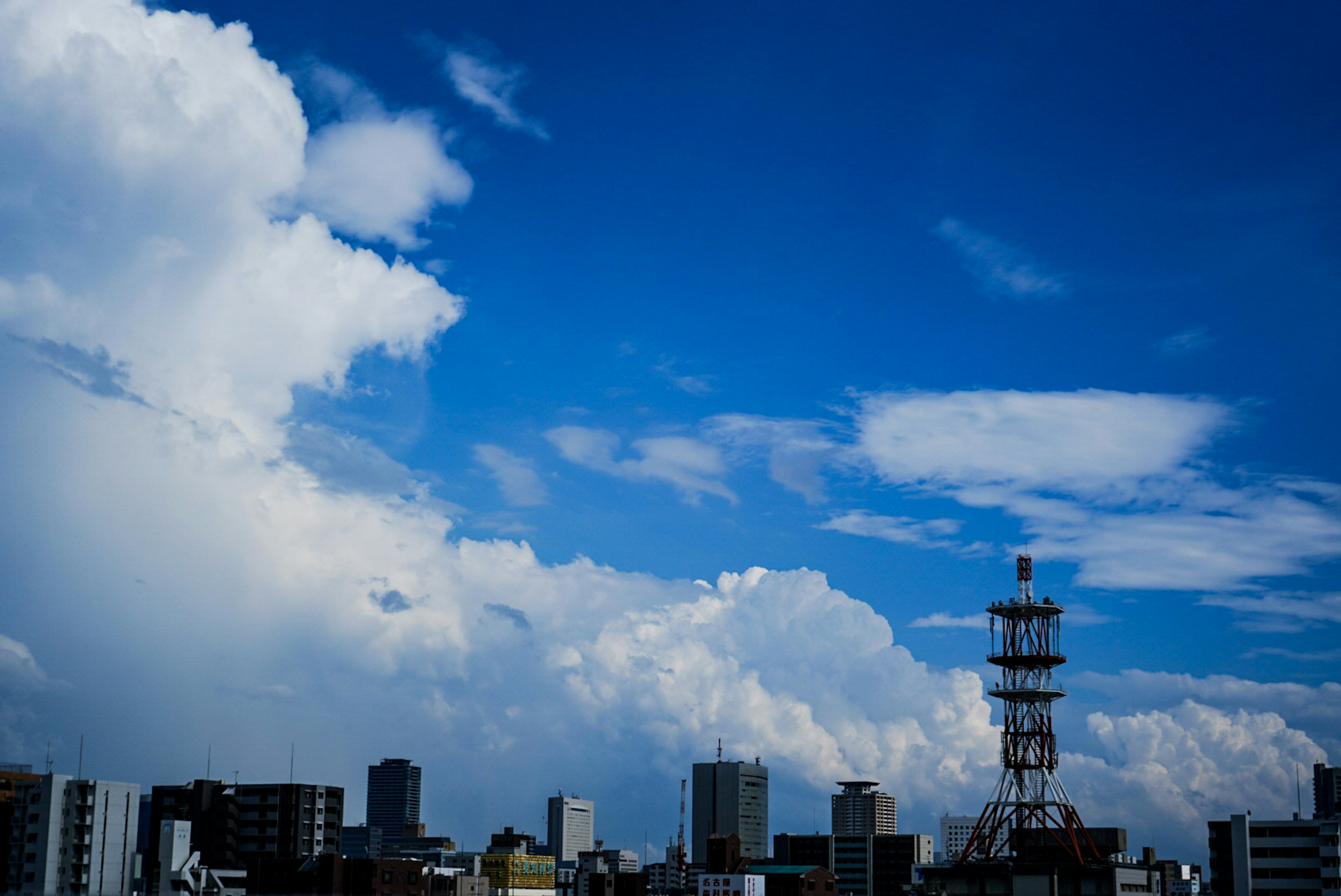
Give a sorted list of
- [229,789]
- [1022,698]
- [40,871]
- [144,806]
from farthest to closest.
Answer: [144,806] < [229,789] < [1022,698] < [40,871]

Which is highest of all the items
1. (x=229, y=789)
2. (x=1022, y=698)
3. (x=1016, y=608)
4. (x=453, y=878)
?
(x=1016, y=608)

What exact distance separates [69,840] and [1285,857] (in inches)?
4205

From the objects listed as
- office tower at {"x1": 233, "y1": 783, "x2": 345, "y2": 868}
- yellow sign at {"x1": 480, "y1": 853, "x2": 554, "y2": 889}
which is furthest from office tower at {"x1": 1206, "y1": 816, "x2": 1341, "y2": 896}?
yellow sign at {"x1": 480, "y1": 853, "x2": 554, "y2": 889}

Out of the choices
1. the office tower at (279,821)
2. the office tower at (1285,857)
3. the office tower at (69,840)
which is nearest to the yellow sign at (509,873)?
the office tower at (279,821)

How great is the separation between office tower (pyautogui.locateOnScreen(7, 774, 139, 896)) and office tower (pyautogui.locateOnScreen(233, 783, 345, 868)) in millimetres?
24590

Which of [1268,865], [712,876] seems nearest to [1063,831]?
[1268,865]

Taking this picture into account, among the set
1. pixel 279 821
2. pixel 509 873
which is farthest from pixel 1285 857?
pixel 509 873

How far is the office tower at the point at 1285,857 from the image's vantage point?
107 meters

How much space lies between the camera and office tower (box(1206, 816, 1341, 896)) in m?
107

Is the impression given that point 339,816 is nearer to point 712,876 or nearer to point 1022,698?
point 712,876

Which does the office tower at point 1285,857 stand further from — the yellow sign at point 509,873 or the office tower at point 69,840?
the yellow sign at point 509,873

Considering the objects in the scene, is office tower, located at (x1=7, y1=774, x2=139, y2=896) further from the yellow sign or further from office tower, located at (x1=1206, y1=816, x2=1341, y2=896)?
office tower, located at (x1=1206, y1=816, x2=1341, y2=896)

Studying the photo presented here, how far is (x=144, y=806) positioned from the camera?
190 m

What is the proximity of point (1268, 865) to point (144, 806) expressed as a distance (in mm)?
155827
